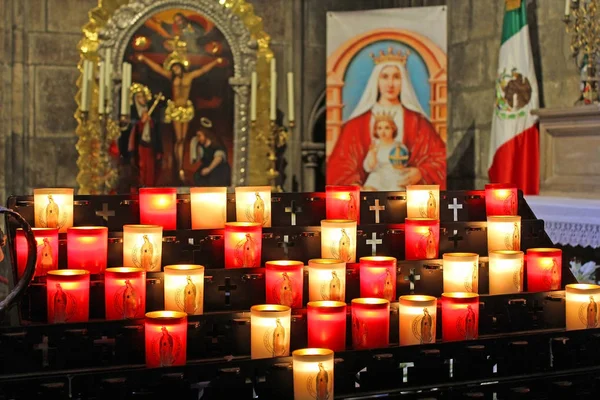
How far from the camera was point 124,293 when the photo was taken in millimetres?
2969

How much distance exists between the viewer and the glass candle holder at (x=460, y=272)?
3295mm

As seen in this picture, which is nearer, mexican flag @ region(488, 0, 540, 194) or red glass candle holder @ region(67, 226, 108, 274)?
red glass candle holder @ region(67, 226, 108, 274)

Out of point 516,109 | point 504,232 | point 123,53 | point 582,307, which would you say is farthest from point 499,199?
point 123,53

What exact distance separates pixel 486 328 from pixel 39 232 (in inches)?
59.0

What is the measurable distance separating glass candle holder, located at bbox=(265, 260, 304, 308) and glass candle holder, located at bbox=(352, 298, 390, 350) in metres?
0.21

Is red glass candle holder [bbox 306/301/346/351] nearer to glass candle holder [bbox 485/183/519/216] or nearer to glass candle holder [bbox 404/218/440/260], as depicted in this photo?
glass candle holder [bbox 404/218/440/260]

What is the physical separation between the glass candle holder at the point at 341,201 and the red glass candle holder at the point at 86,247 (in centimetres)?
83

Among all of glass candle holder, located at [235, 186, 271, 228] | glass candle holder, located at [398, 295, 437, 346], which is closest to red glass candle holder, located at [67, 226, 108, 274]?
glass candle holder, located at [235, 186, 271, 228]

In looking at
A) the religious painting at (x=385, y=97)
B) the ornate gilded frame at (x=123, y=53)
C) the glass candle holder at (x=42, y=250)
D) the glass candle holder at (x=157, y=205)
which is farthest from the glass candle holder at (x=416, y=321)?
the ornate gilded frame at (x=123, y=53)

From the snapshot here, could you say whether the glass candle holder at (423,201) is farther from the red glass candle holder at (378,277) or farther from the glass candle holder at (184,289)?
the glass candle holder at (184,289)

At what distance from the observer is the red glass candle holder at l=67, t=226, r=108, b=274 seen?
3078mm

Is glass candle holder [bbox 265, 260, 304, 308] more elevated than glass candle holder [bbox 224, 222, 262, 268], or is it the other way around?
glass candle holder [bbox 224, 222, 262, 268]

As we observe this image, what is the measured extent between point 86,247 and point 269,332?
663 mm

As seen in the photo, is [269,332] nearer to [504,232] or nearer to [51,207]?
[51,207]
